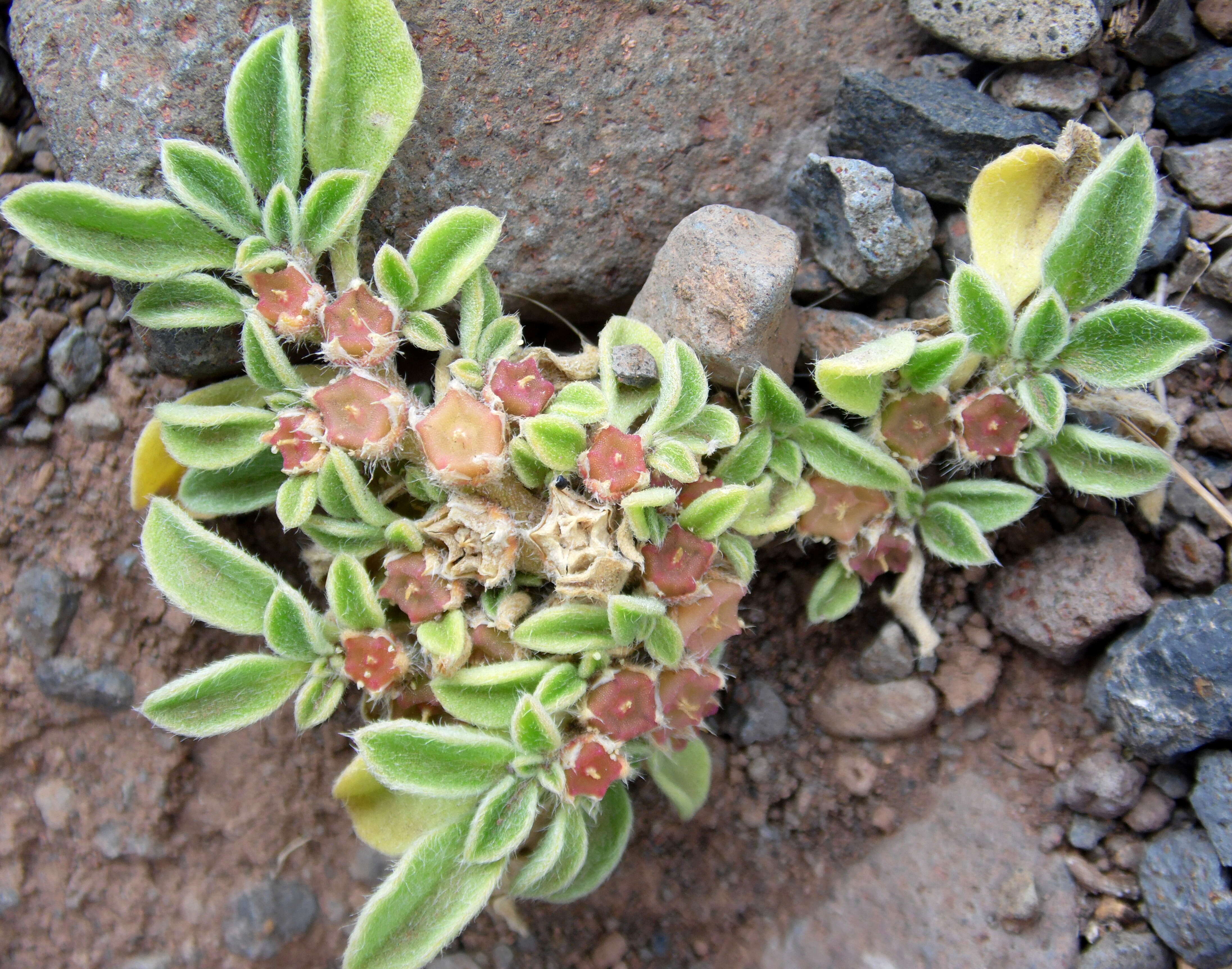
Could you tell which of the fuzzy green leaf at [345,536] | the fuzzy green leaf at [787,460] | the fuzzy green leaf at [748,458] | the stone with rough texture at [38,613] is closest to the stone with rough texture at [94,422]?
the stone with rough texture at [38,613]

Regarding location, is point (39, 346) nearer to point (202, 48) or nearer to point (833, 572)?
point (202, 48)

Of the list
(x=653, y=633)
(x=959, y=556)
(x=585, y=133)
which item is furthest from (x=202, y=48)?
(x=959, y=556)

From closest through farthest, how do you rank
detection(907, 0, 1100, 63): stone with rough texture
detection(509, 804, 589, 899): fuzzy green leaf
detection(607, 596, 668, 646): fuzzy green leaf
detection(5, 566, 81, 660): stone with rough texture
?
detection(607, 596, 668, 646): fuzzy green leaf → detection(509, 804, 589, 899): fuzzy green leaf → detection(907, 0, 1100, 63): stone with rough texture → detection(5, 566, 81, 660): stone with rough texture

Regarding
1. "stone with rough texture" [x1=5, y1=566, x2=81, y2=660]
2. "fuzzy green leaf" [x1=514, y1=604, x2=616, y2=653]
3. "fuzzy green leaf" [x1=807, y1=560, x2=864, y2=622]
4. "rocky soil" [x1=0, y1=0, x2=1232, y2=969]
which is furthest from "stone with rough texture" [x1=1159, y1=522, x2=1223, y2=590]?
"stone with rough texture" [x1=5, y1=566, x2=81, y2=660]

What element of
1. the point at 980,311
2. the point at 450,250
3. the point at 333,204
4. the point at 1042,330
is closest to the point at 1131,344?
the point at 1042,330

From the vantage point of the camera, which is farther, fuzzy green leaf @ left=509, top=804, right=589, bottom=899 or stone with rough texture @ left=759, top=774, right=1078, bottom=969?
stone with rough texture @ left=759, top=774, right=1078, bottom=969

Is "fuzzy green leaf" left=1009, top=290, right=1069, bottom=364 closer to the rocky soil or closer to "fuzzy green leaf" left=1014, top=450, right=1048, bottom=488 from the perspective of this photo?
"fuzzy green leaf" left=1014, top=450, right=1048, bottom=488
